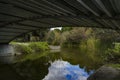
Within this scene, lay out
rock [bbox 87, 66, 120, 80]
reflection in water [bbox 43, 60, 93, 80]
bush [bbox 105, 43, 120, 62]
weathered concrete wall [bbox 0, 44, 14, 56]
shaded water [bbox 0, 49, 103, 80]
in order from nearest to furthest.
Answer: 1. rock [bbox 87, 66, 120, 80]
2. reflection in water [bbox 43, 60, 93, 80]
3. shaded water [bbox 0, 49, 103, 80]
4. bush [bbox 105, 43, 120, 62]
5. weathered concrete wall [bbox 0, 44, 14, 56]

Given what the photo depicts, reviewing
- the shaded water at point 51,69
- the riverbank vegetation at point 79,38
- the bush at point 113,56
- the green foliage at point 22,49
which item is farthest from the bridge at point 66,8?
the riverbank vegetation at point 79,38

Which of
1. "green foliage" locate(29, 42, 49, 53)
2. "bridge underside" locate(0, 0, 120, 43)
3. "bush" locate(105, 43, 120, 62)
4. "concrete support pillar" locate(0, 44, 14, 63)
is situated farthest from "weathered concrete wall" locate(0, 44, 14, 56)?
"bush" locate(105, 43, 120, 62)

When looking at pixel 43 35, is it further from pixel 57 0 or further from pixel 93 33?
pixel 57 0

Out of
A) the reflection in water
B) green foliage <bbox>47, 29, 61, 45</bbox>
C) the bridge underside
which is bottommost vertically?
the reflection in water

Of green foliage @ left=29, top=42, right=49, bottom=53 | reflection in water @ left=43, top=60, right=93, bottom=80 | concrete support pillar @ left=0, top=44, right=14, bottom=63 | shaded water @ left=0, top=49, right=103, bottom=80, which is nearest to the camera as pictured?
reflection in water @ left=43, top=60, right=93, bottom=80

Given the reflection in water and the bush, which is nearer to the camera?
the reflection in water

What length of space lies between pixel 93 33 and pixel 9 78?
31.8 metres

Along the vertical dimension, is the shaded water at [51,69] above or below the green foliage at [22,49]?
below

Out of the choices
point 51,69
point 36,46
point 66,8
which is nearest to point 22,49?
point 36,46

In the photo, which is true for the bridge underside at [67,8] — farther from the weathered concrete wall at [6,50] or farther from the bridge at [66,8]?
the weathered concrete wall at [6,50]

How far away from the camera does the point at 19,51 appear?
70.1 ft

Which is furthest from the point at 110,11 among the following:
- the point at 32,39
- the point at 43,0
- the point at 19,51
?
the point at 32,39

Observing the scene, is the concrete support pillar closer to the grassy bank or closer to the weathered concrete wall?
the weathered concrete wall

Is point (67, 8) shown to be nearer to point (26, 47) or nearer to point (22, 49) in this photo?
point (22, 49)
